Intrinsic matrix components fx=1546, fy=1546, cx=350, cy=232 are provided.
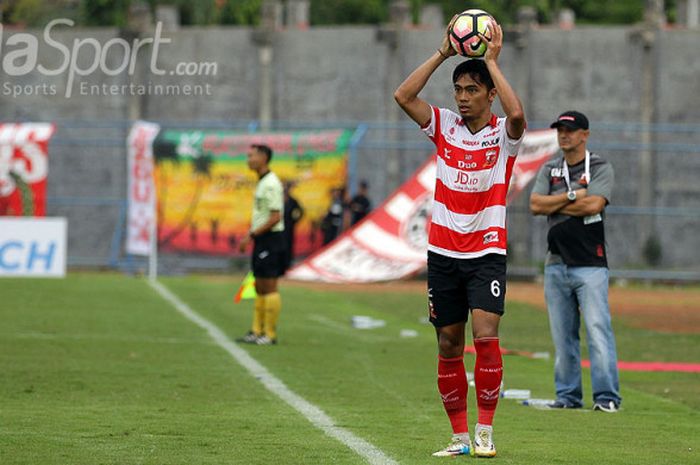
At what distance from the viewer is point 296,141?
33000 millimetres

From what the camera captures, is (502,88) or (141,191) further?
(141,191)

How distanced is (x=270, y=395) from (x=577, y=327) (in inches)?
93.3

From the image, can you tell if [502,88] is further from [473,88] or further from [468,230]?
[468,230]

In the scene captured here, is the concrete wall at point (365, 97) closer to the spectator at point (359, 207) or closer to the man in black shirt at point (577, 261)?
the spectator at point (359, 207)

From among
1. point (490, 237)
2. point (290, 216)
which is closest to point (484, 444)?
point (490, 237)

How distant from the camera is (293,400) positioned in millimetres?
11297

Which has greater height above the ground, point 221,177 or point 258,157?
point 258,157

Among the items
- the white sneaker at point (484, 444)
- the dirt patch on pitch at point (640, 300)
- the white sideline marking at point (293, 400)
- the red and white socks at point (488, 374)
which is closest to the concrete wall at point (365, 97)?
the dirt patch on pitch at point (640, 300)

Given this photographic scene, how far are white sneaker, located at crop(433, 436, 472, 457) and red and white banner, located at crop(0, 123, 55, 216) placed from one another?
24.7 meters

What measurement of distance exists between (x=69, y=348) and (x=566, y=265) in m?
5.92

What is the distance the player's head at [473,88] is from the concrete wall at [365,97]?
2613 centimetres

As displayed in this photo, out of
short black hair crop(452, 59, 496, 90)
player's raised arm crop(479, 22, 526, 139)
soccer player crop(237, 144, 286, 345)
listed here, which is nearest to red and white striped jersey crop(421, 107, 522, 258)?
player's raised arm crop(479, 22, 526, 139)

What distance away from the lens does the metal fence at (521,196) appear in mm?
33938

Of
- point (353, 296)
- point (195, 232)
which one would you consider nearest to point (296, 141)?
point (195, 232)
